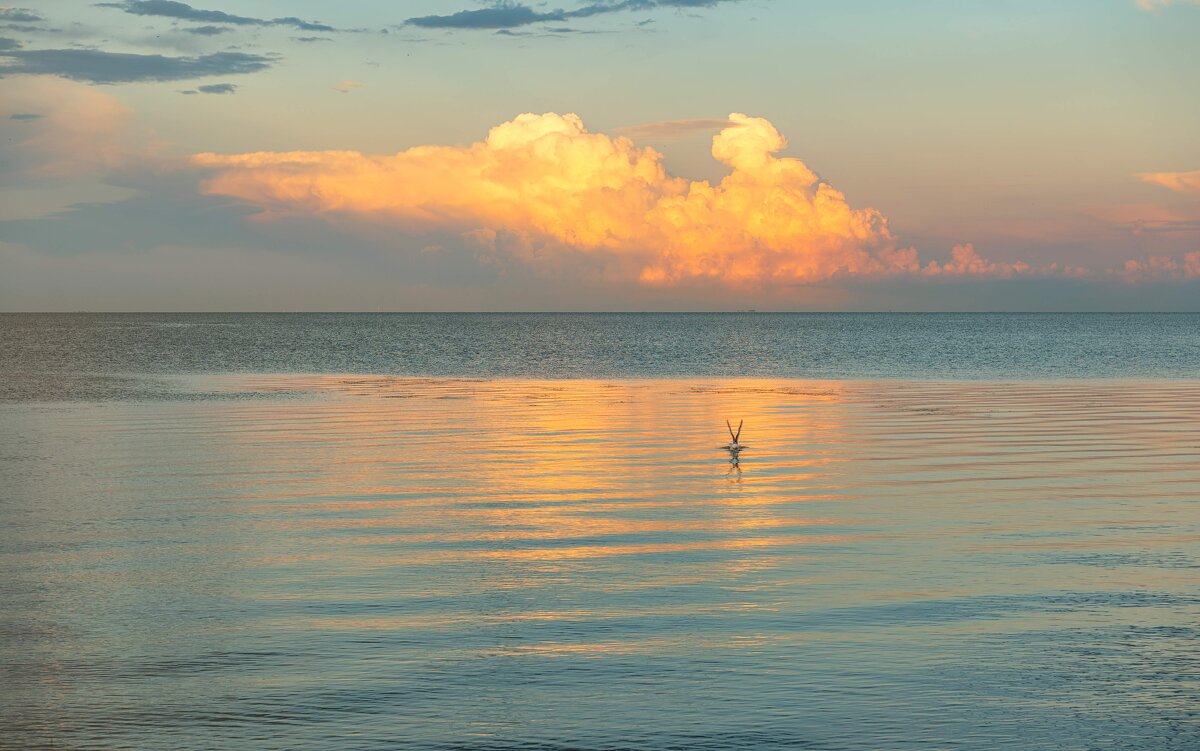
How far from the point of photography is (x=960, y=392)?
59.2 meters

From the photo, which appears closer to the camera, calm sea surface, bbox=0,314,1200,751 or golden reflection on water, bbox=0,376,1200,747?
calm sea surface, bbox=0,314,1200,751

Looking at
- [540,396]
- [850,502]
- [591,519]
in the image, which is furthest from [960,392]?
[591,519]

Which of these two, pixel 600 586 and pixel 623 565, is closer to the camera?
pixel 600 586

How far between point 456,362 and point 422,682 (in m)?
85.0

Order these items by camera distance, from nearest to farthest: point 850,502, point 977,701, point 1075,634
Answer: point 977,701
point 1075,634
point 850,502

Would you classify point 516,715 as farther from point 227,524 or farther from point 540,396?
point 540,396

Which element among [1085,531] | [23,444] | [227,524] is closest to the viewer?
[1085,531]

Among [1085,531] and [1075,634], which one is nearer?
[1075,634]

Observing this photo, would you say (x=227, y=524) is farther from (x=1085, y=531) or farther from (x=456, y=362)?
(x=456, y=362)

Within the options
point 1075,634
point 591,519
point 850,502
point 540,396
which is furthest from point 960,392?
point 1075,634

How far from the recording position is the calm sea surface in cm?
1207

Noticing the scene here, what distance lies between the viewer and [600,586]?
1747 cm

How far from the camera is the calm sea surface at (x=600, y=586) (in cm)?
1207

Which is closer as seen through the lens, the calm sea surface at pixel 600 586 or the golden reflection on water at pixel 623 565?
the calm sea surface at pixel 600 586
